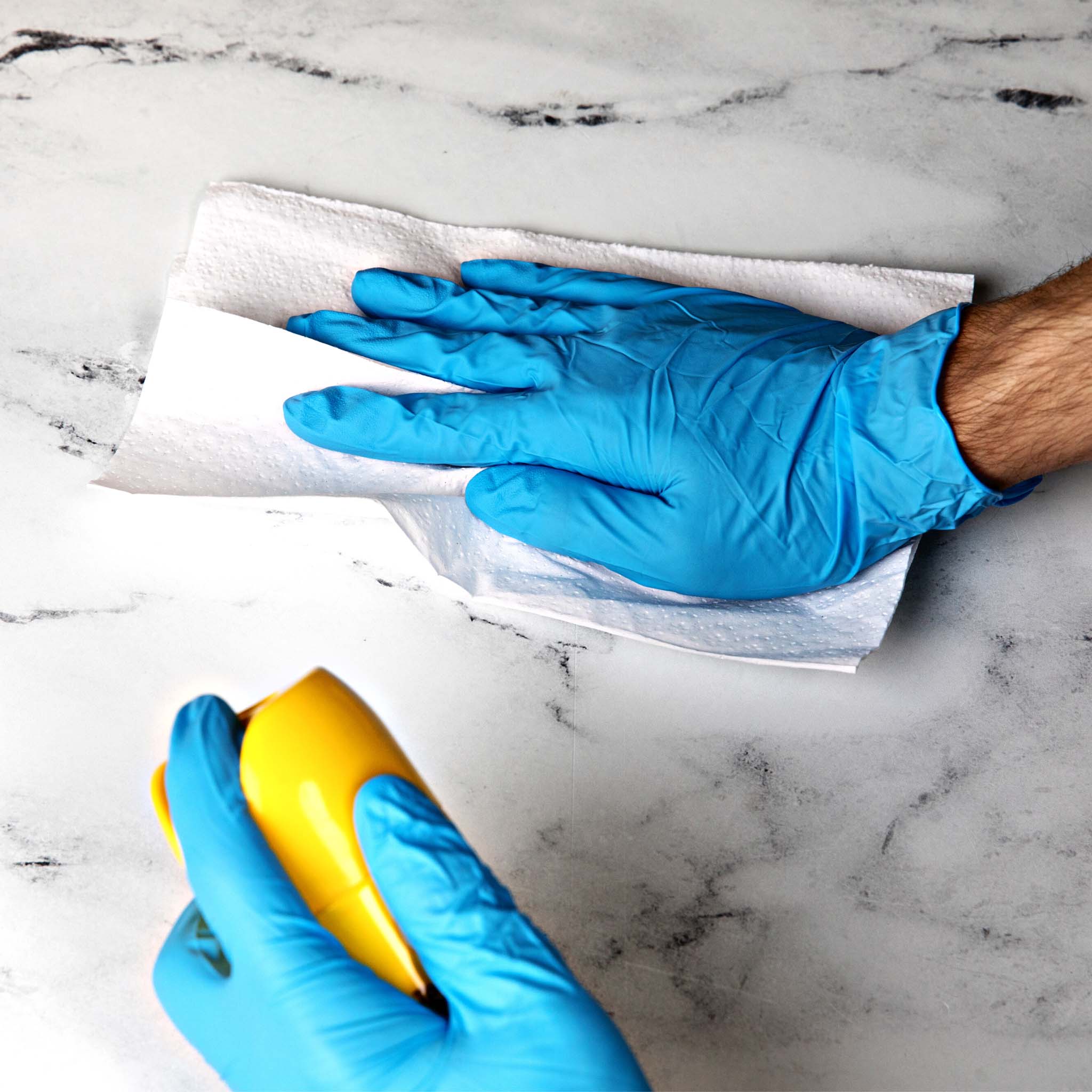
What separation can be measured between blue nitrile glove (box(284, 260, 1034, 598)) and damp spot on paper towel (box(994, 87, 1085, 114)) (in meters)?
0.59

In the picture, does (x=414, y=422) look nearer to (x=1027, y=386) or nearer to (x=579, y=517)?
(x=579, y=517)

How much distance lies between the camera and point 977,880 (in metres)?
0.96

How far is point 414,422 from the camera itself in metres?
1.06

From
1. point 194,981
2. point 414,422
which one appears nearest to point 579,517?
point 414,422

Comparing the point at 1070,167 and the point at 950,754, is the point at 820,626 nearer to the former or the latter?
the point at 950,754

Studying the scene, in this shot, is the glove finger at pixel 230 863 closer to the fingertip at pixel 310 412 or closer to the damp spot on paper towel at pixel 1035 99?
the fingertip at pixel 310 412

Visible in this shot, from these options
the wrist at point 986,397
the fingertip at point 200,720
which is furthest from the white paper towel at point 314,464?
the fingertip at point 200,720

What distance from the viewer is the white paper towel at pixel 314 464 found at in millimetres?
1061

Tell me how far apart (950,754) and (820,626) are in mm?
190

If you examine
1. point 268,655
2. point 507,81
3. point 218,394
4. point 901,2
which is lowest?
point 268,655

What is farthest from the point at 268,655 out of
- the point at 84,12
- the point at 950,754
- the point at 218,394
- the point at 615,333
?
the point at 84,12

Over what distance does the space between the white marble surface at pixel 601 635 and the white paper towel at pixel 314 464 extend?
1.4 inches

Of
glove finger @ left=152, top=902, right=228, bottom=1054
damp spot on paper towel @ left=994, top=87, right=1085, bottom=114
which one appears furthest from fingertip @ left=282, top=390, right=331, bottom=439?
damp spot on paper towel @ left=994, top=87, right=1085, bottom=114

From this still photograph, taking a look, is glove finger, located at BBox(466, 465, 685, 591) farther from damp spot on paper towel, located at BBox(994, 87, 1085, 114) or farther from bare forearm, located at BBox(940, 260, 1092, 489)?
damp spot on paper towel, located at BBox(994, 87, 1085, 114)
